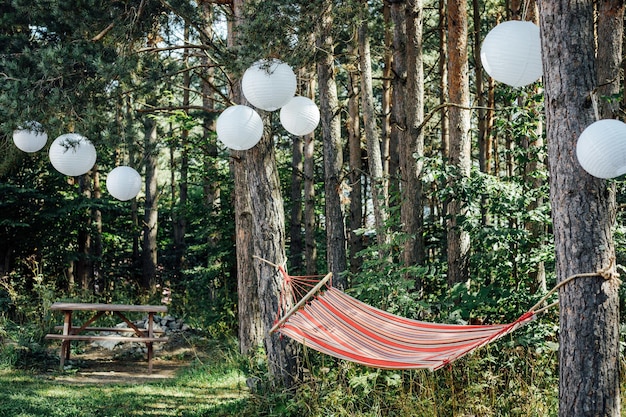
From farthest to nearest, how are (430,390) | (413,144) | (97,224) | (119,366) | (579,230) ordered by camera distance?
1. (97,224)
2. (119,366)
3. (413,144)
4. (430,390)
5. (579,230)

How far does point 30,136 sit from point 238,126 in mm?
1971

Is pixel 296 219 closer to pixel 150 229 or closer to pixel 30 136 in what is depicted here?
pixel 150 229

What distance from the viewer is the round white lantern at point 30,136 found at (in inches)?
192

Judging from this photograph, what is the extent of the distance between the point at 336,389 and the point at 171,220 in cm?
1063

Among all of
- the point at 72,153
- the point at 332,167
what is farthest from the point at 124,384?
the point at 332,167

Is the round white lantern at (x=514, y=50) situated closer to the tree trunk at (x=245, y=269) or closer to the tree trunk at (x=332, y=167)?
the tree trunk at (x=245, y=269)

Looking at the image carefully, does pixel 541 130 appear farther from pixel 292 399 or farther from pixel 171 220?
pixel 171 220

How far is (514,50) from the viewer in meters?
3.11

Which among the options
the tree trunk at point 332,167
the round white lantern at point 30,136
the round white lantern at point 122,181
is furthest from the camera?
the tree trunk at point 332,167

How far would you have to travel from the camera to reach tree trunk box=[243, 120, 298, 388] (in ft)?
14.3

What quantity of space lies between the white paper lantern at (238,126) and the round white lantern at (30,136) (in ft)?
5.86

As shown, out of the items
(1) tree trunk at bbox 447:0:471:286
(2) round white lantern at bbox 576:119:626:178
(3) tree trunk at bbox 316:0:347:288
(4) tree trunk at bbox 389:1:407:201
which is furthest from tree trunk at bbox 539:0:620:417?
(3) tree trunk at bbox 316:0:347:288

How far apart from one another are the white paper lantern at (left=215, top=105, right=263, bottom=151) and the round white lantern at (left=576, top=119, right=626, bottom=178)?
197cm

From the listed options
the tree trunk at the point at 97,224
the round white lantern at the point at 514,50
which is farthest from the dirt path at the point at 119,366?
the round white lantern at the point at 514,50
